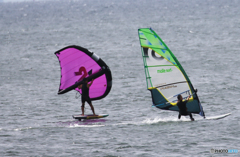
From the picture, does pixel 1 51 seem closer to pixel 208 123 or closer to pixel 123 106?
pixel 123 106

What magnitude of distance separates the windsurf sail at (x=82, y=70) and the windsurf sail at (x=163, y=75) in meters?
2.15

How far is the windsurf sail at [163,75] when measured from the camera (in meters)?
18.8

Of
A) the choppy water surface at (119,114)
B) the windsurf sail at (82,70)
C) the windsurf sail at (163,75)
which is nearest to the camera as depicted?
the choppy water surface at (119,114)

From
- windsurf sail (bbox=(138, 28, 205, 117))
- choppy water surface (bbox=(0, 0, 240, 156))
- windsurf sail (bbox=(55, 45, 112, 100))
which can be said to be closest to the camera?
choppy water surface (bbox=(0, 0, 240, 156))

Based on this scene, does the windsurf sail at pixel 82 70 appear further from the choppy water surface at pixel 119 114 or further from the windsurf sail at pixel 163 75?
the windsurf sail at pixel 163 75

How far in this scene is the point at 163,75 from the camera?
19.2 metres

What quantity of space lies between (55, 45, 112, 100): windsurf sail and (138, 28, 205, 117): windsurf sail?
2.15 meters

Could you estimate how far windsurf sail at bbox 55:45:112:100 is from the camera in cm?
1995

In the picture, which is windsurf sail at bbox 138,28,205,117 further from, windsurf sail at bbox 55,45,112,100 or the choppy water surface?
windsurf sail at bbox 55,45,112,100

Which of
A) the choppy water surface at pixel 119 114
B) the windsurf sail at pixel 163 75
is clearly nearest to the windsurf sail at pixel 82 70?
the choppy water surface at pixel 119 114

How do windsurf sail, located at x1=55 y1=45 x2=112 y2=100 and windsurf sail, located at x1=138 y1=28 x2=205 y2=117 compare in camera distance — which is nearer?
windsurf sail, located at x1=138 y1=28 x2=205 y2=117

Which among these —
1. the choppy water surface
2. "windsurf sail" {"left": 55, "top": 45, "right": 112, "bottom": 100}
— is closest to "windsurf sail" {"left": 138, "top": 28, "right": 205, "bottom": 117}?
the choppy water surface

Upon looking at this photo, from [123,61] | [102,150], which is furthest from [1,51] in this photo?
[102,150]

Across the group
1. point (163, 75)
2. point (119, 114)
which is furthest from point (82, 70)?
point (119, 114)
